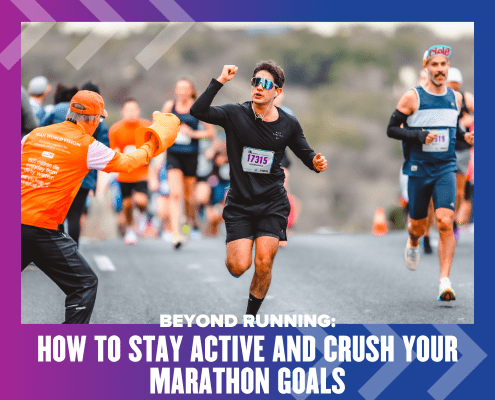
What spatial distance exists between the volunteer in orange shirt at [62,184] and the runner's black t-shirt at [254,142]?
79 cm

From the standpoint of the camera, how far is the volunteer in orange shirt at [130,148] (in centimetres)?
1064

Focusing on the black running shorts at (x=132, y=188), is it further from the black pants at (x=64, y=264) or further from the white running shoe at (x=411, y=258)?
the black pants at (x=64, y=264)

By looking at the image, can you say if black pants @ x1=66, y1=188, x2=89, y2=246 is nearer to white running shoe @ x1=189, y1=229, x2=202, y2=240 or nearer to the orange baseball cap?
the orange baseball cap

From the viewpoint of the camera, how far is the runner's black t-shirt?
568cm

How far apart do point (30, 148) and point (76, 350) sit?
132cm

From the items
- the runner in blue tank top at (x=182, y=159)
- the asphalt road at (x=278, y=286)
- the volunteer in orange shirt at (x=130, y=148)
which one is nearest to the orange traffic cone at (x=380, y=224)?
the asphalt road at (x=278, y=286)

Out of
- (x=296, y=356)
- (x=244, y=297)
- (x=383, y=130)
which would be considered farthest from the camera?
(x=383, y=130)

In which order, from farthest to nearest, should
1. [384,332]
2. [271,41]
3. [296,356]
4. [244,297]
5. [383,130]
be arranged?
[271,41] → [383,130] → [244,297] → [384,332] → [296,356]

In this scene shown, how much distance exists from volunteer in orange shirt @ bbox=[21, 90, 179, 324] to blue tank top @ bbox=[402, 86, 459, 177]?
3.02 meters

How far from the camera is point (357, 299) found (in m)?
7.44

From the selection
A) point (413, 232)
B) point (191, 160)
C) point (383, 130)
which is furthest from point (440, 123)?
point (383, 130)

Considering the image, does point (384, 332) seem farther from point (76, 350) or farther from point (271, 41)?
point (271, 41)

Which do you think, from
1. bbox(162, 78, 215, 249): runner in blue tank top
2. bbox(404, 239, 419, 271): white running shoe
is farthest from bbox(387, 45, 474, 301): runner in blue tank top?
bbox(162, 78, 215, 249): runner in blue tank top

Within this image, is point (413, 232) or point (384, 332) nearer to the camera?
point (384, 332)
